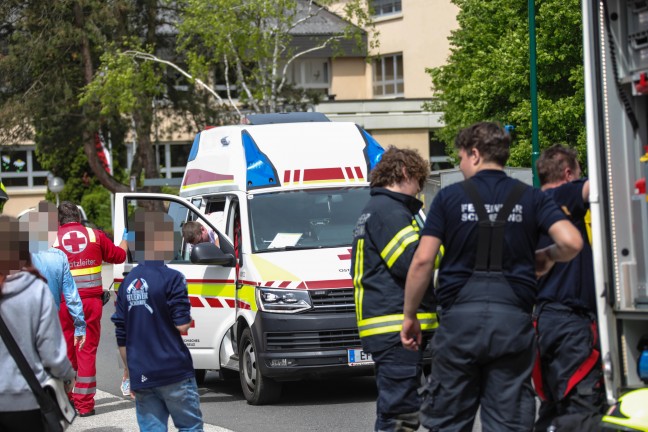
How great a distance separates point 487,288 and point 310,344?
478 centimetres

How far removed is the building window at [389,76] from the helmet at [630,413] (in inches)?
1746

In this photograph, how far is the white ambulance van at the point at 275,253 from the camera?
10.3m

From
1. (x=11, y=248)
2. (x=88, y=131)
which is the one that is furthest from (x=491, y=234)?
(x=88, y=131)

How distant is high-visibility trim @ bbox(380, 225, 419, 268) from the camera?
6.37m

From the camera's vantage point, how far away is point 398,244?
638cm

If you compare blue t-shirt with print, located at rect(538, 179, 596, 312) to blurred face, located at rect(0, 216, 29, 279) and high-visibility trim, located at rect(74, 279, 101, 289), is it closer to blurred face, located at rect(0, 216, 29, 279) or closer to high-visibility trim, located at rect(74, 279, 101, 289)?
blurred face, located at rect(0, 216, 29, 279)

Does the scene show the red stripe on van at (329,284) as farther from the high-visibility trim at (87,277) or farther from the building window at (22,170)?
the building window at (22,170)

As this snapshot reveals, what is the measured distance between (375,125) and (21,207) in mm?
18962

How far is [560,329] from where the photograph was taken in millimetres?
6395

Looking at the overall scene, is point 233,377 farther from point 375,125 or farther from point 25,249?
point 375,125

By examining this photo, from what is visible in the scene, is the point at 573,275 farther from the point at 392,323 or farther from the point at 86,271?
the point at 86,271

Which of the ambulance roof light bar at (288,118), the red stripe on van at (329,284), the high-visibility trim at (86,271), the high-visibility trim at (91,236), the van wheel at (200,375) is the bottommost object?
the van wheel at (200,375)

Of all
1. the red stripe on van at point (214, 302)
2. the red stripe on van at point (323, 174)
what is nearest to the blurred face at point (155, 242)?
the red stripe on van at point (214, 302)

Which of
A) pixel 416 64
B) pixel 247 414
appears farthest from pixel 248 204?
pixel 416 64
